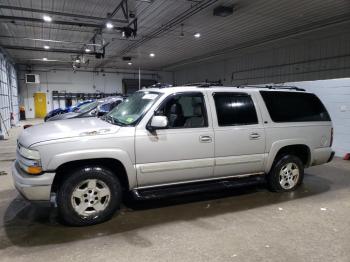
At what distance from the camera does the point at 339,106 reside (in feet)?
25.7

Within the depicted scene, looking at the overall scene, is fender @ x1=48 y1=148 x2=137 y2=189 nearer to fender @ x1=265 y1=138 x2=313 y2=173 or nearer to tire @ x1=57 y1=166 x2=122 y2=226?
tire @ x1=57 y1=166 x2=122 y2=226

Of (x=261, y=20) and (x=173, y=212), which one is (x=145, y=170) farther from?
(x=261, y=20)

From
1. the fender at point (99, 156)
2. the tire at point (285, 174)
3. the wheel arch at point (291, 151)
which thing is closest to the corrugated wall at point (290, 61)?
the wheel arch at point (291, 151)

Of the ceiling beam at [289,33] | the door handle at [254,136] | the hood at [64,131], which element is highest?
the ceiling beam at [289,33]

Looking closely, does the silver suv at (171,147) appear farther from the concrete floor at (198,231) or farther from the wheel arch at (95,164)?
the concrete floor at (198,231)

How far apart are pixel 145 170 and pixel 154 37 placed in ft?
34.0

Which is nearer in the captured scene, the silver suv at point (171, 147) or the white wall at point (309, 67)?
the silver suv at point (171, 147)

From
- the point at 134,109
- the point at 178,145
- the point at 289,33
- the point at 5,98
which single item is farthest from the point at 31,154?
the point at 5,98

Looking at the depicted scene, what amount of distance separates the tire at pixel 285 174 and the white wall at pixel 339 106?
3883 mm

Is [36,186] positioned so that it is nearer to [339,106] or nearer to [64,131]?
[64,131]

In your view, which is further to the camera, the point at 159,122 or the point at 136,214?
the point at 136,214

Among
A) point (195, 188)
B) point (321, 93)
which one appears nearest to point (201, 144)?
point (195, 188)

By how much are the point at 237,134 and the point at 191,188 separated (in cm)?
105

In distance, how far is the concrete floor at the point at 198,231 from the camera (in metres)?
2.85
